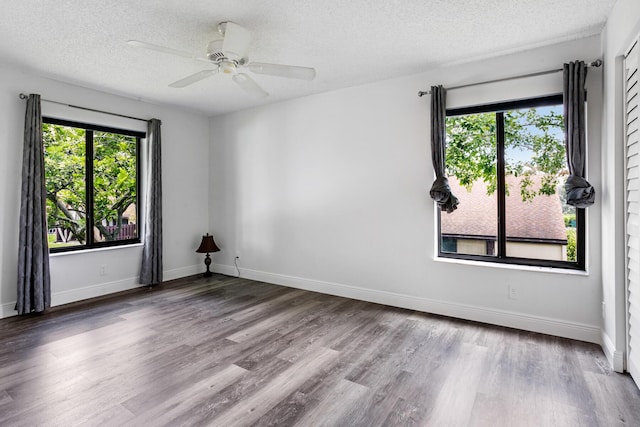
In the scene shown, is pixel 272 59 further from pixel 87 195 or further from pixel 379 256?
pixel 87 195

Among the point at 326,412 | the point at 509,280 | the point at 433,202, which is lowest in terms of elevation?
the point at 326,412

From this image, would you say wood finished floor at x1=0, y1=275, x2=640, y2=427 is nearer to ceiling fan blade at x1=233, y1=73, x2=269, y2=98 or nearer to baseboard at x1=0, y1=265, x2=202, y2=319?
baseboard at x1=0, y1=265, x2=202, y2=319

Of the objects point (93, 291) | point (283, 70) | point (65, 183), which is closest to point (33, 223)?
point (65, 183)

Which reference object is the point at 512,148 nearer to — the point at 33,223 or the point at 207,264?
the point at 207,264

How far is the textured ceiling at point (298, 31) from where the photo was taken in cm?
239

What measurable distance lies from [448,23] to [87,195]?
14.2 ft

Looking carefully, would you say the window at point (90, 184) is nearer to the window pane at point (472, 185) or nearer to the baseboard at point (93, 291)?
the baseboard at point (93, 291)

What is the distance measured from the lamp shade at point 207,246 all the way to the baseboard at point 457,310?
102 centimetres

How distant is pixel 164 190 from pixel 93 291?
5.23ft

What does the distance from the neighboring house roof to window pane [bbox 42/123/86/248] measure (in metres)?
4.27

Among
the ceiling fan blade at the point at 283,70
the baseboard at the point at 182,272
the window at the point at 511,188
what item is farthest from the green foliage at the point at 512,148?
the baseboard at the point at 182,272

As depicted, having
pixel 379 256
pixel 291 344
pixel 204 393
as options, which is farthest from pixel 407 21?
pixel 204 393

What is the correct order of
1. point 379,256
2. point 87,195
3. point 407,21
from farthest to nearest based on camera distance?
point 87,195
point 379,256
point 407,21

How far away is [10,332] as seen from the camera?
308cm
